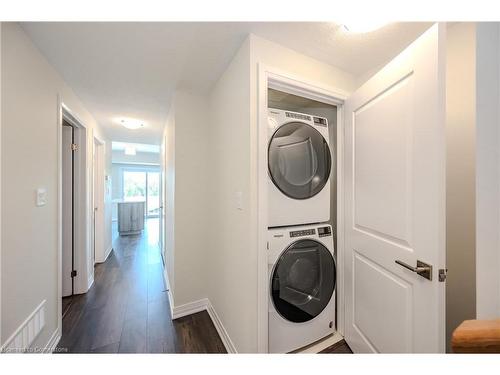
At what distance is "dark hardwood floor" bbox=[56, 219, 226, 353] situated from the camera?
144 cm

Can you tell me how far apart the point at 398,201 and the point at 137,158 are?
7.07m

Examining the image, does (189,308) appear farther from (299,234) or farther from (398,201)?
(398,201)

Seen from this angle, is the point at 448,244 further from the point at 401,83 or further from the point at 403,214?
the point at 401,83

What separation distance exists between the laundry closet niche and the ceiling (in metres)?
0.38

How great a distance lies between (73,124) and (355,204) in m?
2.79

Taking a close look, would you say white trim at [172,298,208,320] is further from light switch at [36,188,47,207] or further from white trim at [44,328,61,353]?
light switch at [36,188,47,207]

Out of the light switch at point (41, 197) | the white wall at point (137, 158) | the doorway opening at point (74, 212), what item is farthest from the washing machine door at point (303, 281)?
the white wall at point (137, 158)

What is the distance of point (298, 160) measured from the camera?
1.32 meters

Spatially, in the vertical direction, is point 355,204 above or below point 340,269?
above

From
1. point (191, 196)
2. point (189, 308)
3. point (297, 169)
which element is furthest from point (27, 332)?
point (297, 169)

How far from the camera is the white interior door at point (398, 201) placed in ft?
2.60

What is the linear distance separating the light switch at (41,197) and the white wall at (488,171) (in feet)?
6.80

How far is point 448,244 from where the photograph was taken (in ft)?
3.73

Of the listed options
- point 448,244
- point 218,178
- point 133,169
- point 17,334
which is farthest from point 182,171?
point 133,169
